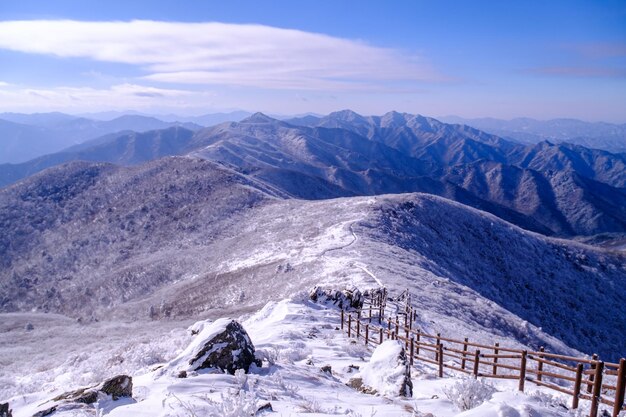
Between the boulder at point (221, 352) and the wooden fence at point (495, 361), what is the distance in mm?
5408

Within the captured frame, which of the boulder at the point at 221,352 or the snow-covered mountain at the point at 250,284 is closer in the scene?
the snow-covered mountain at the point at 250,284

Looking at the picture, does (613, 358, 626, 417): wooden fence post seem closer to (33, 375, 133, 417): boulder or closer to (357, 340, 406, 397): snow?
(357, 340, 406, 397): snow

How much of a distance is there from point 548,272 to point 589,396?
50.0 m

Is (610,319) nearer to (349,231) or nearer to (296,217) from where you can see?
(349,231)

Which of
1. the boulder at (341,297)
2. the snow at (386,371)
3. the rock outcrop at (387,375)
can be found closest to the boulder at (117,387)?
the rock outcrop at (387,375)

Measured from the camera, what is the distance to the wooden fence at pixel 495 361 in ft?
26.3

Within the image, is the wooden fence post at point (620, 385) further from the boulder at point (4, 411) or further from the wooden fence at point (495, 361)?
the boulder at point (4, 411)

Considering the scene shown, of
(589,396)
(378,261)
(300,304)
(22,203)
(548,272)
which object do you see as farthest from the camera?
(22,203)

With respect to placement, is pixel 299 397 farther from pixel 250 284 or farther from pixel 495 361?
pixel 250 284

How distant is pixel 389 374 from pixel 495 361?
11.7 feet

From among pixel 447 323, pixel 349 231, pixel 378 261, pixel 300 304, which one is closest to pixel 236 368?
pixel 300 304

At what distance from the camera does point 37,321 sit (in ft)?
132

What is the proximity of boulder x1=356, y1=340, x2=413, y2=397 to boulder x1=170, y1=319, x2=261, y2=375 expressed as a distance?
9.32 ft

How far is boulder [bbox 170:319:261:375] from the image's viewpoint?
984 cm
